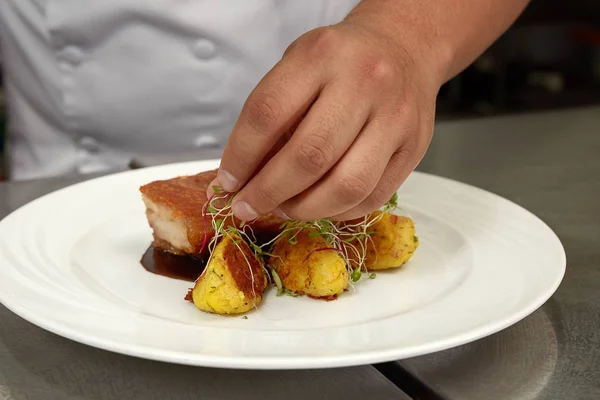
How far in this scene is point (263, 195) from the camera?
99cm

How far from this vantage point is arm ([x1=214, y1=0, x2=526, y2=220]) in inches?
37.7

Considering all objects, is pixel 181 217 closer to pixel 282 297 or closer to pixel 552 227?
pixel 282 297

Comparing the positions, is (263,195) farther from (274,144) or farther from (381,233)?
(381,233)

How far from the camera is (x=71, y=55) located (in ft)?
6.38

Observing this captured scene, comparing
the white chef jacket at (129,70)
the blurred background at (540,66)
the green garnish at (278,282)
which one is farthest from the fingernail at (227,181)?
the blurred background at (540,66)

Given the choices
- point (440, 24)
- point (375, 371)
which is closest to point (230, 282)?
point (375, 371)

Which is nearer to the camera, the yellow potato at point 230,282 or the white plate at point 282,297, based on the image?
the white plate at point 282,297

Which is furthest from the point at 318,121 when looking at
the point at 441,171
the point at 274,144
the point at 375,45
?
the point at 441,171

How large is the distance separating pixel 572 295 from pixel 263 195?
0.52 metres

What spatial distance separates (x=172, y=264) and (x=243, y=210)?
25 centimetres

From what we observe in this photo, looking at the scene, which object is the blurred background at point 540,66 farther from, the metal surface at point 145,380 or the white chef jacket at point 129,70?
the metal surface at point 145,380

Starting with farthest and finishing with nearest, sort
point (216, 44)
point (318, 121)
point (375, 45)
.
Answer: point (216, 44) < point (375, 45) < point (318, 121)

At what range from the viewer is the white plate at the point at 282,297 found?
83cm

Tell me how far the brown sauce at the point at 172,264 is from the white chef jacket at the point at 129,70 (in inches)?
32.5
